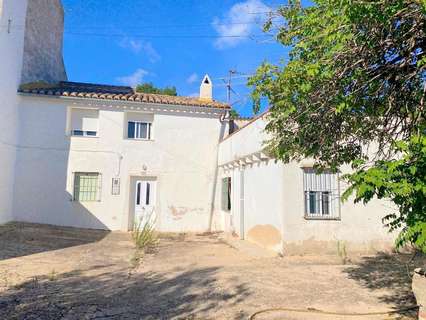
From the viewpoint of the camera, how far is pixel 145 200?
50.3 ft

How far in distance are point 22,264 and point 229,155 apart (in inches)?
340

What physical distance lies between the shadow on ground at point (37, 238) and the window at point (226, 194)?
5.27 m

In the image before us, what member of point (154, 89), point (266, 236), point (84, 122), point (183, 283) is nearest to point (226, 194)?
point (266, 236)

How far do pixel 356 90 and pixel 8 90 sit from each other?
13.9m

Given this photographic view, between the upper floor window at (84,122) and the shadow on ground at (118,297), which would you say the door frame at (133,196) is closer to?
the upper floor window at (84,122)

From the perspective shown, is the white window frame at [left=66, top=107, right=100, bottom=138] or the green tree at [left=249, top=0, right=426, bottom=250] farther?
the white window frame at [left=66, top=107, right=100, bottom=138]

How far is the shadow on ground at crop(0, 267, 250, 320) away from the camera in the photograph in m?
5.08

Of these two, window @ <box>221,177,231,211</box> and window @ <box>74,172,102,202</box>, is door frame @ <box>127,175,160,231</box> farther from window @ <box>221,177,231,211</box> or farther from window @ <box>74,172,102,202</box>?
window @ <box>221,177,231,211</box>

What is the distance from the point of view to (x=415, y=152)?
3.41 meters

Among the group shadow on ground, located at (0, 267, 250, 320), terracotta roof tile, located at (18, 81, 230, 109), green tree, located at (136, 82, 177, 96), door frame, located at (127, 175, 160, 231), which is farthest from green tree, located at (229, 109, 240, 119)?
green tree, located at (136, 82, 177, 96)

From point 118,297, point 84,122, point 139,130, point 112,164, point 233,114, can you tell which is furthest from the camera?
point 233,114

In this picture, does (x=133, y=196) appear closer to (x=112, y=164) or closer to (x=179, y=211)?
(x=112, y=164)

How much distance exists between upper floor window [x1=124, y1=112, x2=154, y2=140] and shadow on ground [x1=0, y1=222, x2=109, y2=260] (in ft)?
15.0

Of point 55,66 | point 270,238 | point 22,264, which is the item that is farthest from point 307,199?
point 55,66
